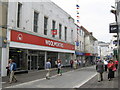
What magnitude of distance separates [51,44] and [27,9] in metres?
7.02

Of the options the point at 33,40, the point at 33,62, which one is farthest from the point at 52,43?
the point at 33,40

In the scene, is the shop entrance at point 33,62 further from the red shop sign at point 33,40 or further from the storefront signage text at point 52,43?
the storefront signage text at point 52,43

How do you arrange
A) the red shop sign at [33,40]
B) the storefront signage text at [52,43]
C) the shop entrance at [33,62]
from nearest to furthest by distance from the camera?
the red shop sign at [33,40]
the shop entrance at [33,62]
the storefront signage text at [52,43]

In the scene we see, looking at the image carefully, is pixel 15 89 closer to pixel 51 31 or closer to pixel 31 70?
pixel 31 70

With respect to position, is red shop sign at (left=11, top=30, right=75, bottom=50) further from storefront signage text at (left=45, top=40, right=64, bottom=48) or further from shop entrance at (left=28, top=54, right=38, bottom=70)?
shop entrance at (left=28, top=54, right=38, bottom=70)

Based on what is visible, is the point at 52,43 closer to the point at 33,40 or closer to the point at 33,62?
the point at 33,62

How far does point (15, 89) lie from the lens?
8844mm

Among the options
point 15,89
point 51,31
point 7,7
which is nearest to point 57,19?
point 51,31

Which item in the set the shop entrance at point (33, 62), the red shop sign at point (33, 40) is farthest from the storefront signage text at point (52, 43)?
the shop entrance at point (33, 62)

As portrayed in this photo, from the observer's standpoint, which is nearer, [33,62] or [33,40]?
[33,40]

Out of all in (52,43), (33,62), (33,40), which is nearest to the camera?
(33,40)

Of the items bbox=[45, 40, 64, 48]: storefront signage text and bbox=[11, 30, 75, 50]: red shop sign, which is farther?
bbox=[45, 40, 64, 48]: storefront signage text

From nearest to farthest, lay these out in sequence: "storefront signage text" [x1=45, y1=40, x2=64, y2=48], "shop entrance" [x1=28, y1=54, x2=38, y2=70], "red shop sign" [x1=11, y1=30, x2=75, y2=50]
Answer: "red shop sign" [x1=11, y1=30, x2=75, y2=50] < "shop entrance" [x1=28, y1=54, x2=38, y2=70] < "storefront signage text" [x1=45, y1=40, x2=64, y2=48]

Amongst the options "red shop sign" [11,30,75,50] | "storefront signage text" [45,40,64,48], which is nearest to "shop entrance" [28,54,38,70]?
"red shop sign" [11,30,75,50]
